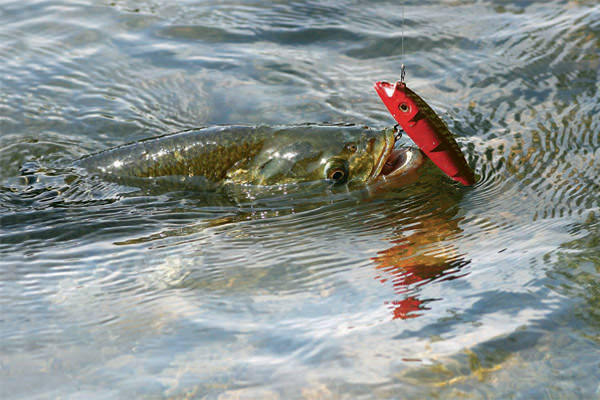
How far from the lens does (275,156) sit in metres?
4.47

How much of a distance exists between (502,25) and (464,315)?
557 cm

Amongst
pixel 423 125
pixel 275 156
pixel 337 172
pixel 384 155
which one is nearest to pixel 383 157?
pixel 384 155

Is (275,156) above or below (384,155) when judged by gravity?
above

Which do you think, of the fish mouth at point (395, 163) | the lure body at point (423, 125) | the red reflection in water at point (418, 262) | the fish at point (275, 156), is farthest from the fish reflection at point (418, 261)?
the fish at point (275, 156)

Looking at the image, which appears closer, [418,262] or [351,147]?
[418,262]

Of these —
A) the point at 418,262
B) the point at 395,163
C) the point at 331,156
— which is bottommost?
the point at 418,262

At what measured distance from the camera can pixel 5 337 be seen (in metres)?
2.77

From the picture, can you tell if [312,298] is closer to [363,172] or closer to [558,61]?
[363,172]

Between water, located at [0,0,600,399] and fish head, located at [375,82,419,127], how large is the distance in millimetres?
559

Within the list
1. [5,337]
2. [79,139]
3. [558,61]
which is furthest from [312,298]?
[558,61]

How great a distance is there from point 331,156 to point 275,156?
386 millimetres

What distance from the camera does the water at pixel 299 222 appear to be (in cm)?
241

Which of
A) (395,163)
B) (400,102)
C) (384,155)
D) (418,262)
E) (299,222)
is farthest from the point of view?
(395,163)

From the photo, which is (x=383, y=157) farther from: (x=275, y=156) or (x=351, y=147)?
(x=275, y=156)
